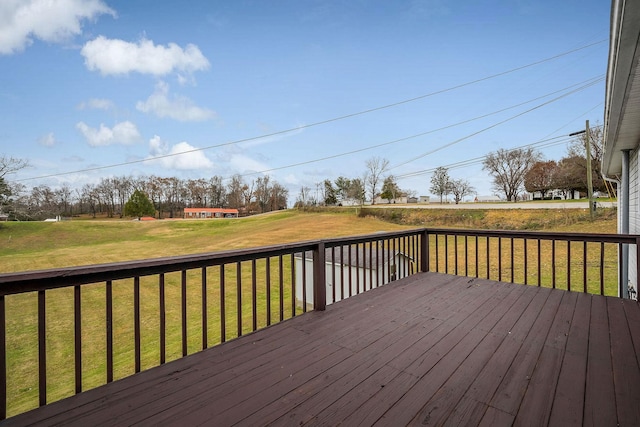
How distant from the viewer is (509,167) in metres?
25.6

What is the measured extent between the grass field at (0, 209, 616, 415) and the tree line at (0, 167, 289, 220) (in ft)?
4.07

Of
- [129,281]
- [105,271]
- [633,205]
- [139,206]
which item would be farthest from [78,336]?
[139,206]

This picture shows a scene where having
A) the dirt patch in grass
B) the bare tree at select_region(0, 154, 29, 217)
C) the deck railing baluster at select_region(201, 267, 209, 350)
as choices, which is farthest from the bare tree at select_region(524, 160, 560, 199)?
the bare tree at select_region(0, 154, 29, 217)

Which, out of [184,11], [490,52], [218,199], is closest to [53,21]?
[184,11]

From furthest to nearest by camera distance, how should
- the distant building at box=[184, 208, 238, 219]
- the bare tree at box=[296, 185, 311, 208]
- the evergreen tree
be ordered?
the bare tree at box=[296, 185, 311, 208] → the distant building at box=[184, 208, 238, 219] → the evergreen tree

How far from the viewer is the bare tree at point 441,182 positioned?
27703mm

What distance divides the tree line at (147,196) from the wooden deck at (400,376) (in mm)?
13438

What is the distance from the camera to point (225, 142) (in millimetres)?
27156

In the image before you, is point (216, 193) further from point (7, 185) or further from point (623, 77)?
point (623, 77)

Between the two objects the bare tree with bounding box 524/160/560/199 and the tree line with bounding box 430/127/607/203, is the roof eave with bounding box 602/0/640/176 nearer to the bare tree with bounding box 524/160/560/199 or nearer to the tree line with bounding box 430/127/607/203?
the tree line with bounding box 430/127/607/203

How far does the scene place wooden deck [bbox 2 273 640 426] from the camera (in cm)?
129

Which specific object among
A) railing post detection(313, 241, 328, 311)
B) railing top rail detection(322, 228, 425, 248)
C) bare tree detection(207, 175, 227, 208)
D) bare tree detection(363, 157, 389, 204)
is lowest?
railing post detection(313, 241, 328, 311)

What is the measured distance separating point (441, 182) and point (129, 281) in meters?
26.6

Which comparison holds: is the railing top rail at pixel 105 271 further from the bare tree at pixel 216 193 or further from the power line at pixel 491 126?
the bare tree at pixel 216 193
